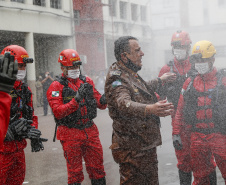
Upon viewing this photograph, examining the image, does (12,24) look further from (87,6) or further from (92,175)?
(92,175)

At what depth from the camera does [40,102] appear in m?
18.9

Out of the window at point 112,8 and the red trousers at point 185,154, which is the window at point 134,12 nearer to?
the window at point 112,8

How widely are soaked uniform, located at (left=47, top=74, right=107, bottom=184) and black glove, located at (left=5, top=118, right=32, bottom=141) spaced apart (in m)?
0.44

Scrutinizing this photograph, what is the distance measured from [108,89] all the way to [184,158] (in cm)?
188

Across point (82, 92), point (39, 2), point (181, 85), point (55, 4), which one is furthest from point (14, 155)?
point (55, 4)

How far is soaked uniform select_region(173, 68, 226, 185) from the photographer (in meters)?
3.79

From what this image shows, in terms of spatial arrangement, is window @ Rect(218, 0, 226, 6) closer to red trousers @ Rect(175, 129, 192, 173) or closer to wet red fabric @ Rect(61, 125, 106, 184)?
red trousers @ Rect(175, 129, 192, 173)

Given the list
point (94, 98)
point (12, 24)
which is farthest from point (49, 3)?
point (94, 98)

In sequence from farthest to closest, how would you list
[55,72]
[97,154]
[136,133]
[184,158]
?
1. [55,72]
2. [184,158]
3. [97,154]
4. [136,133]

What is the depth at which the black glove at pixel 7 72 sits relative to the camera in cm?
177

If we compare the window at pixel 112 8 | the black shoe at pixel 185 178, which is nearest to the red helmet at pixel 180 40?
the black shoe at pixel 185 178

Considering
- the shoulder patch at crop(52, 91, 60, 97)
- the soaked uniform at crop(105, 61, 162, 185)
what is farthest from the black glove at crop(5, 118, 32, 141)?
the soaked uniform at crop(105, 61, 162, 185)

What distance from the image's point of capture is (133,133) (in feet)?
9.95

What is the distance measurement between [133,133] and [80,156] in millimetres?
1226
